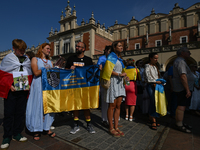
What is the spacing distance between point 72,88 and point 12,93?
4.13 ft

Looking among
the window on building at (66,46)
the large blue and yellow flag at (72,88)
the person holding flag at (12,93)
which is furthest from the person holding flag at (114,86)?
the window on building at (66,46)

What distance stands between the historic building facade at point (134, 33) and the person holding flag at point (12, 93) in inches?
687

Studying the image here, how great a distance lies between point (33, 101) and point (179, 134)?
356 cm

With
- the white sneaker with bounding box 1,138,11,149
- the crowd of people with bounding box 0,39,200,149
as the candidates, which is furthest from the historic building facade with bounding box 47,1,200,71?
the white sneaker with bounding box 1,138,11,149

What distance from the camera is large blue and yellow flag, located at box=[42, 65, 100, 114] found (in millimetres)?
2881

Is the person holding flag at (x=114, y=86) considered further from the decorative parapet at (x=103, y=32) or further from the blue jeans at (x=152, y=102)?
the decorative parapet at (x=103, y=32)

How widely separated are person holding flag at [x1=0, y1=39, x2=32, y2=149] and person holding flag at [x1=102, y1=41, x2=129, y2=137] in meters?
1.81

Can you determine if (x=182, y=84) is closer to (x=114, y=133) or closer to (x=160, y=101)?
(x=160, y=101)

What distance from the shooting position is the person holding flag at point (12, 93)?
242cm

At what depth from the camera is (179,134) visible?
2949 mm

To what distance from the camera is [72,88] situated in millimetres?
3080

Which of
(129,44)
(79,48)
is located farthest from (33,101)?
(129,44)

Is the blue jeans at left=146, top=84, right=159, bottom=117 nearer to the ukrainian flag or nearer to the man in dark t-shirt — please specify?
the ukrainian flag

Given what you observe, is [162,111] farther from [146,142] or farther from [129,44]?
[129,44]
